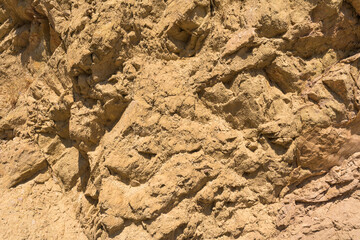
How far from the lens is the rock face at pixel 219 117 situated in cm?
269

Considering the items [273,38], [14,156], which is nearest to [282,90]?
[273,38]

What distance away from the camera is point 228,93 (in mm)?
2811

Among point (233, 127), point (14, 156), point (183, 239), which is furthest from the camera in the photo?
point (14, 156)

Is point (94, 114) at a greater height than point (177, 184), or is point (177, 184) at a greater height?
point (94, 114)

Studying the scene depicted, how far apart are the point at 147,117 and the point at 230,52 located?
40.9 inches

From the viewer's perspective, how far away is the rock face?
269cm

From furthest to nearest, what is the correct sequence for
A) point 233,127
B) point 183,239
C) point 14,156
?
point 14,156 → point 233,127 → point 183,239

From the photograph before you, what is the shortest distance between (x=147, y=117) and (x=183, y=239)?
1215 millimetres

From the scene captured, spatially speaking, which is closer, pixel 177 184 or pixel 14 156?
pixel 177 184

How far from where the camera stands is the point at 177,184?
2.66 meters

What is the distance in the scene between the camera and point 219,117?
2.88m

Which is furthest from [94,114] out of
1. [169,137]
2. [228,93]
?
[228,93]

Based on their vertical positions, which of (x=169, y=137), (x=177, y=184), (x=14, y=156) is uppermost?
(x=14, y=156)

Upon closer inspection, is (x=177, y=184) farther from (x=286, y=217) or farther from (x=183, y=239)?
(x=286, y=217)
